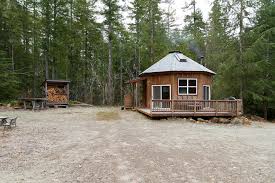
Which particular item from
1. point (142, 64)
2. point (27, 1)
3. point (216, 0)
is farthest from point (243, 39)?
point (27, 1)

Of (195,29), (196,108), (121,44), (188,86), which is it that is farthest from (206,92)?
(195,29)

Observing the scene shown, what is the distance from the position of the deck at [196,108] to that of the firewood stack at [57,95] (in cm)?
1124

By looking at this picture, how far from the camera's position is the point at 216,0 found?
21094 mm

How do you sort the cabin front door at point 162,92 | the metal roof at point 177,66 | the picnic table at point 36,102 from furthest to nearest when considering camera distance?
the picnic table at point 36,102 < the cabin front door at point 162,92 < the metal roof at point 177,66

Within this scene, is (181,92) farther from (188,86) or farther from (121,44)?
(121,44)

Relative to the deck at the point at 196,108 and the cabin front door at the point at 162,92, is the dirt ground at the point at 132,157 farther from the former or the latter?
the cabin front door at the point at 162,92

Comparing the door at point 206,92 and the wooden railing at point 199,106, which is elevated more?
the door at point 206,92

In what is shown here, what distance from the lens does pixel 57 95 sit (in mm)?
23844

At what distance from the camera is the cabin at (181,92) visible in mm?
15555

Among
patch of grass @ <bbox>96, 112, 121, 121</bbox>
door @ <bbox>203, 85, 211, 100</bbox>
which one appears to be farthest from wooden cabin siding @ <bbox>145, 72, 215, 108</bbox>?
patch of grass @ <bbox>96, 112, 121, 121</bbox>

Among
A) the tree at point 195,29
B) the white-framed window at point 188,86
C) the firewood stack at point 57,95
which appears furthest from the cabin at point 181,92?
the tree at point 195,29

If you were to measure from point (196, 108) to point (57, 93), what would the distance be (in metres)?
13.3

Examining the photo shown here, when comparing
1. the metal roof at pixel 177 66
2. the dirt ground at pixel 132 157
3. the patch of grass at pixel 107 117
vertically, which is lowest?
the dirt ground at pixel 132 157

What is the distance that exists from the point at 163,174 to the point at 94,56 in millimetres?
29165
